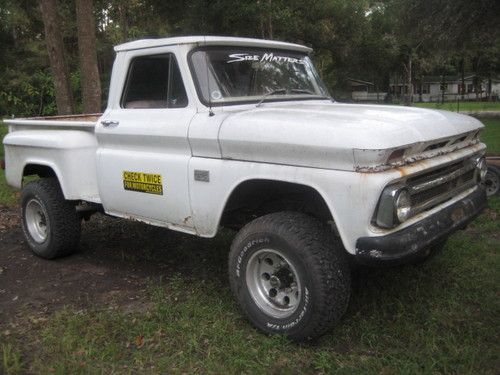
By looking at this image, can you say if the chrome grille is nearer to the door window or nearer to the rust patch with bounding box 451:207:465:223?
the rust patch with bounding box 451:207:465:223

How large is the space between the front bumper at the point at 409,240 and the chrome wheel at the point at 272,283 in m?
0.59

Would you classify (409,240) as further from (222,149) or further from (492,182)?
(492,182)

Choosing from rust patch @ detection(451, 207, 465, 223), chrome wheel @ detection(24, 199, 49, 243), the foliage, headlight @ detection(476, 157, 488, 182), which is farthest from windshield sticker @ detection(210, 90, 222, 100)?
the foliage

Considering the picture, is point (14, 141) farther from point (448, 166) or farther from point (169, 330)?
point (448, 166)

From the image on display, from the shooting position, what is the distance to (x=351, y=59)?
132 feet

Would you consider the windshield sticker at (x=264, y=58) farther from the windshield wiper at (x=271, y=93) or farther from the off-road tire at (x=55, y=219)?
the off-road tire at (x=55, y=219)

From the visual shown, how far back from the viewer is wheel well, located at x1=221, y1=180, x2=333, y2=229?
3646mm

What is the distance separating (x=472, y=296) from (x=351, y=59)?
38.1 meters

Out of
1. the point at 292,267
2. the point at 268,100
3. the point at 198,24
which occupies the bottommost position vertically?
the point at 292,267

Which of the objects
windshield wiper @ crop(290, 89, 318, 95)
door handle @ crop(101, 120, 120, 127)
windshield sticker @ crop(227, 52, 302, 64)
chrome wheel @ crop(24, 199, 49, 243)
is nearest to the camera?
windshield sticker @ crop(227, 52, 302, 64)

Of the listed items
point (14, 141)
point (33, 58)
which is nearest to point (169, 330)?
point (14, 141)

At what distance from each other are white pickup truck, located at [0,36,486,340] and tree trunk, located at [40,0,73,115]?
5959 mm

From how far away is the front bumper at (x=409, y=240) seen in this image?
10.0ft

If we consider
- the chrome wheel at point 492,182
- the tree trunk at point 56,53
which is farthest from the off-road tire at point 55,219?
the tree trunk at point 56,53
